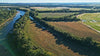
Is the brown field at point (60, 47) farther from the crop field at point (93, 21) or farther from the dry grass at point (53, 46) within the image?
the crop field at point (93, 21)

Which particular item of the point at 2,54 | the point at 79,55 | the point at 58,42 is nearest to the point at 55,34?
the point at 58,42

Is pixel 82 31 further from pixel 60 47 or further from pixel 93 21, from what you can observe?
pixel 93 21

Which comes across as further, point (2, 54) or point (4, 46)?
point (4, 46)

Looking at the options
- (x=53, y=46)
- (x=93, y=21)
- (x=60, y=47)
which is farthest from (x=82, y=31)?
(x=93, y=21)

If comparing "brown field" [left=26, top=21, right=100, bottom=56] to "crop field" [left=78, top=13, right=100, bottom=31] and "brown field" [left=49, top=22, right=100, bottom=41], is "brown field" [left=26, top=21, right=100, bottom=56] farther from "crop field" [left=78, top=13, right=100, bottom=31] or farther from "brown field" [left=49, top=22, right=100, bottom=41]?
"crop field" [left=78, top=13, right=100, bottom=31]

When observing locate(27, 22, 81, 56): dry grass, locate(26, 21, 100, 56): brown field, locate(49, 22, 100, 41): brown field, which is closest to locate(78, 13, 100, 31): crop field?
locate(49, 22, 100, 41): brown field

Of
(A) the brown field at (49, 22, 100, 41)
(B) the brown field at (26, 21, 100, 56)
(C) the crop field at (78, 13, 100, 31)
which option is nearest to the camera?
(B) the brown field at (26, 21, 100, 56)

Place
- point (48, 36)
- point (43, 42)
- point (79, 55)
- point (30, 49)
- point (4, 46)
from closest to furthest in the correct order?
point (30, 49)
point (79, 55)
point (4, 46)
point (43, 42)
point (48, 36)

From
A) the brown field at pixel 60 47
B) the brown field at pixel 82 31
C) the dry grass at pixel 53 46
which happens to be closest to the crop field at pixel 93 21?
the brown field at pixel 82 31

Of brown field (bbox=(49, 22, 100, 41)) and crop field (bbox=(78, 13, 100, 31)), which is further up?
crop field (bbox=(78, 13, 100, 31))

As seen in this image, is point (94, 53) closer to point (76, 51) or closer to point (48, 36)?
point (76, 51)

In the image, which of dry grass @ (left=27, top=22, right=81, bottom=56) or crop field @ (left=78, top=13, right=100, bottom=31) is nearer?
dry grass @ (left=27, top=22, right=81, bottom=56)
